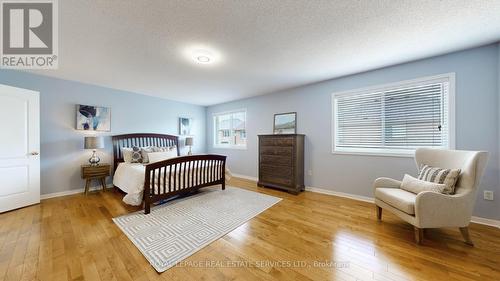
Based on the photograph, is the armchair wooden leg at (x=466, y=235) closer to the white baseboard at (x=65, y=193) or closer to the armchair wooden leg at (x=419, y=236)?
the armchair wooden leg at (x=419, y=236)

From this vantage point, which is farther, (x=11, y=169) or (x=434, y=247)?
(x=11, y=169)

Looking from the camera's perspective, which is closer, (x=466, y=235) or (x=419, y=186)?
(x=466, y=235)

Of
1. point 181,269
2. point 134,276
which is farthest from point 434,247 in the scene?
point 134,276

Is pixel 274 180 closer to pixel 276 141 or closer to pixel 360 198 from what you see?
pixel 276 141

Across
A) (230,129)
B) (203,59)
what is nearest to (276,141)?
(230,129)

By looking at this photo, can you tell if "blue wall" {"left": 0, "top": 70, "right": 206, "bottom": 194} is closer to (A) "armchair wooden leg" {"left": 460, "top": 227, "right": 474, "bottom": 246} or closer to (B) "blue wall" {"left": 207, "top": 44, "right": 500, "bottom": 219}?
(B) "blue wall" {"left": 207, "top": 44, "right": 500, "bottom": 219}

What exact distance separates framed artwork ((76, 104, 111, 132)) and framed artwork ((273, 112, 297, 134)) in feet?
12.9

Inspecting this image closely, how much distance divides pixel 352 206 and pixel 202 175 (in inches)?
109

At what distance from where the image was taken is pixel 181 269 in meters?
1.50

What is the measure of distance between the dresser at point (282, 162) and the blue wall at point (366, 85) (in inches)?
12.6

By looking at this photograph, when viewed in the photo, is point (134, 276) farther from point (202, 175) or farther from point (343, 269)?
point (202, 175)

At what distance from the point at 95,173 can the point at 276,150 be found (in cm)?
378

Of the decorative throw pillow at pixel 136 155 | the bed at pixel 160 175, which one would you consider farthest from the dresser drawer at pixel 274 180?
the decorative throw pillow at pixel 136 155

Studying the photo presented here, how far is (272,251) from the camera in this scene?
1.75 metres
